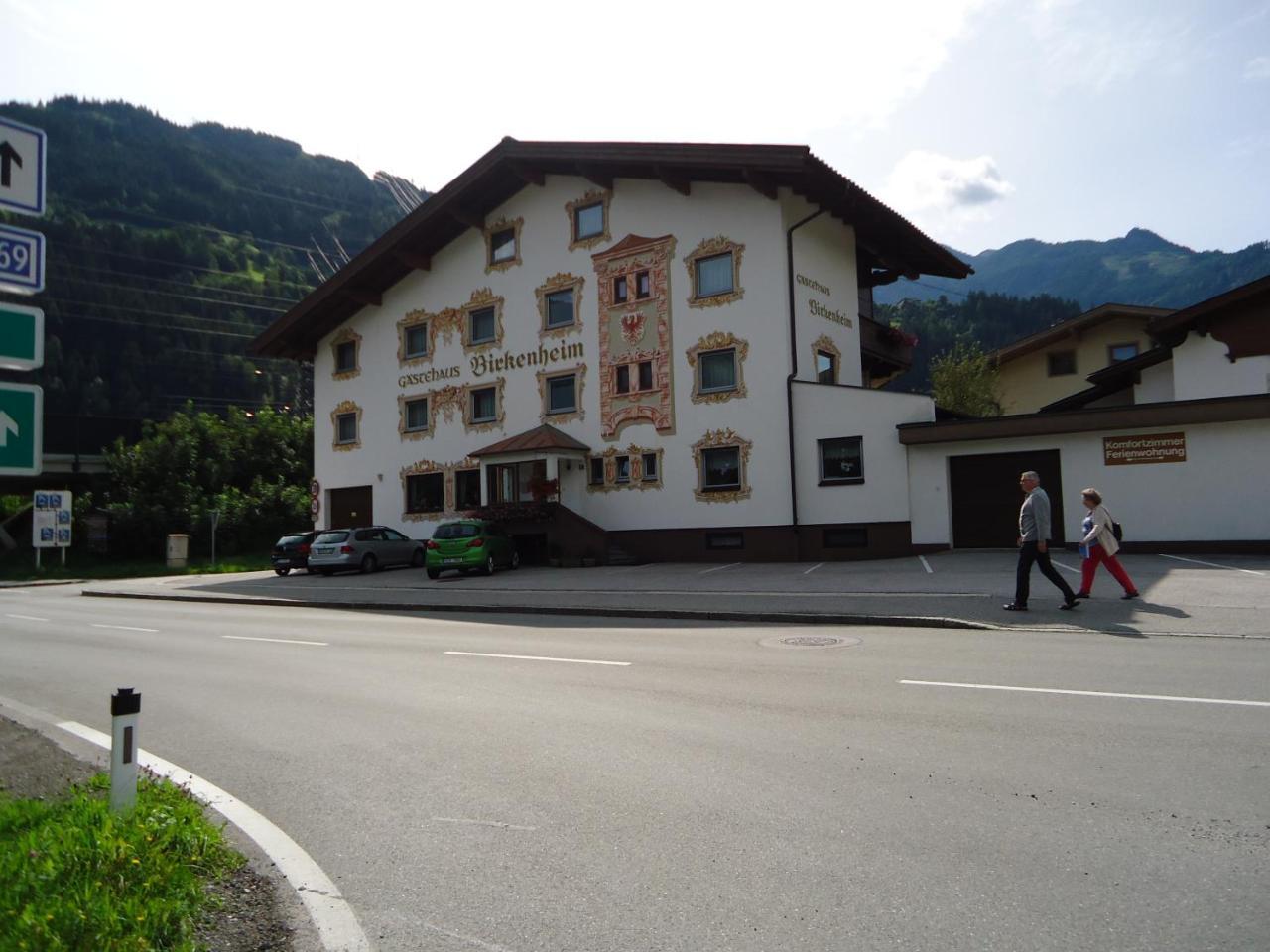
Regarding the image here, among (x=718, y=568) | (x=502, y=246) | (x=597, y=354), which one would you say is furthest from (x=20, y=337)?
(x=502, y=246)

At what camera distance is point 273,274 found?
101m

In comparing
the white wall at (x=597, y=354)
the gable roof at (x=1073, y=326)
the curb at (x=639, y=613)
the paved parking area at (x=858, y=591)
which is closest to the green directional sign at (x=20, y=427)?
the curb at (x=639, y=613)

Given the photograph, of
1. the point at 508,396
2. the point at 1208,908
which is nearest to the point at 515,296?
the point at 508,396

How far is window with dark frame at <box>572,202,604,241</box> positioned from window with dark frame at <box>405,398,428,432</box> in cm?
840

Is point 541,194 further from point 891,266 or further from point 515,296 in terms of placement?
point 891,266

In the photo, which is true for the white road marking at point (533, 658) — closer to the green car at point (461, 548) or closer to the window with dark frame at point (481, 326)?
the green car at point (461, 548)

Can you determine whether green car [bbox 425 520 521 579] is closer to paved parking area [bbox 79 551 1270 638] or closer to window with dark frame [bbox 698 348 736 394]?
paved parking area [bbox 79 551 1270 638]

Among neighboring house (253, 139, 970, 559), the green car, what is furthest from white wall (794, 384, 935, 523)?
the green car

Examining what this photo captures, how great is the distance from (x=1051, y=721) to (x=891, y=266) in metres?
27.7

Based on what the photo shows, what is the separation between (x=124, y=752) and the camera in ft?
14.9

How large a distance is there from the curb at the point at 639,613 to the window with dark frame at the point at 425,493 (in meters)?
10.5

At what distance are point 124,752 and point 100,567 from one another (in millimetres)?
42224

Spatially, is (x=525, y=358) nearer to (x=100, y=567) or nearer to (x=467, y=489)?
(x=467, y=489)

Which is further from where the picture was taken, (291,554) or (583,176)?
(291,554)
